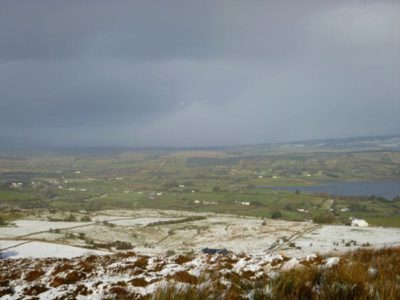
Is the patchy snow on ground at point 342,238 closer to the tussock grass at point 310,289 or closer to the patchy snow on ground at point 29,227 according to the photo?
the tussock grass at point 310,289

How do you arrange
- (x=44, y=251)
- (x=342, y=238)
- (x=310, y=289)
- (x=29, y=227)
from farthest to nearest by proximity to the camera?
(x=29, y=227)
(x=342, y=238)
(x=44, y=251)
(x=310, y=289)

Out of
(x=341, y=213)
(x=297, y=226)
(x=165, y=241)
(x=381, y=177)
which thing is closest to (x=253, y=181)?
(x=381, y=177)

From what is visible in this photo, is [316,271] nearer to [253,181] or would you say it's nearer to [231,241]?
[231,241]

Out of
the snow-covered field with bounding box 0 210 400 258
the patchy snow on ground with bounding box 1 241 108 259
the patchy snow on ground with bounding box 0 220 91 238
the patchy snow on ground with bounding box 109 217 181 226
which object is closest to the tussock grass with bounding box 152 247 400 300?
the snow-covered field with bounding box 0 210 400 258

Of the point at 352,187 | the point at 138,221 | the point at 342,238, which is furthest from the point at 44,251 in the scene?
the point at 352,187

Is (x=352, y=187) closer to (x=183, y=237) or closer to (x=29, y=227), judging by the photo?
(x=183, y=237)

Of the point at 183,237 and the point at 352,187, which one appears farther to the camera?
the point at 352,187

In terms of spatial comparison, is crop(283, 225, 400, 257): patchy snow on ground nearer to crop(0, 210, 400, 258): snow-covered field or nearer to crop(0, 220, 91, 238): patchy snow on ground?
crop(0, 210, 400, 258): snow-covered field


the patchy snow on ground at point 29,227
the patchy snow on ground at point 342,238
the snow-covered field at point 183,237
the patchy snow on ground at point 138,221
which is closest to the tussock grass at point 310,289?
the snow-covered field at point 183,237

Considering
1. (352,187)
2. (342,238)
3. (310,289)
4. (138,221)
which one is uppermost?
(310,289)
